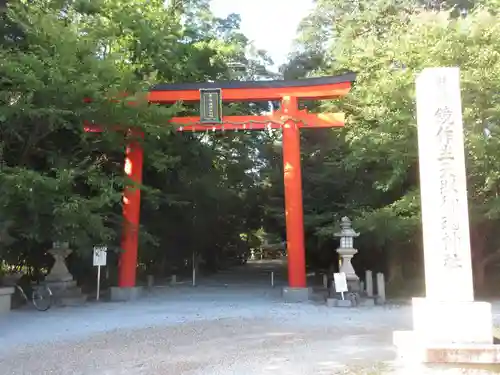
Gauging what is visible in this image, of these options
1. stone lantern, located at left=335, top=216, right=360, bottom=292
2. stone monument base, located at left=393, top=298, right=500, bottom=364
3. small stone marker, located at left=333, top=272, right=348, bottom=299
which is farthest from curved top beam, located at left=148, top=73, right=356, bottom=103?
stone monument base, located at left=393, top=298, right=500, bottom=364

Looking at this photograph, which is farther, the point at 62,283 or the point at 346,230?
the point at 346,230

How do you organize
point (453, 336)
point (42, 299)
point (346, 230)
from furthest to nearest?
point (346, 230)
point (42, 299)
point (453, 336)

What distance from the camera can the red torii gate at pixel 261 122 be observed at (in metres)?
13.5

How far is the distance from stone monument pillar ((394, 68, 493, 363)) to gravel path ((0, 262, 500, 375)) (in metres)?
0.40

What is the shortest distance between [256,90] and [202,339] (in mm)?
8390

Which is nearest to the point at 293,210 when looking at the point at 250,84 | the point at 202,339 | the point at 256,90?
the point at 256,90

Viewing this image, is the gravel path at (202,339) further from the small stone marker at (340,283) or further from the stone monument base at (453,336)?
the small stone marker at (340,283)

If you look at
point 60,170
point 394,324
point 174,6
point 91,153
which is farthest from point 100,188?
point 174,6

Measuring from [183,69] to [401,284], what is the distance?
37.2 ft

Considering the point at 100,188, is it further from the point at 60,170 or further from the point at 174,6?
the point at 174,6

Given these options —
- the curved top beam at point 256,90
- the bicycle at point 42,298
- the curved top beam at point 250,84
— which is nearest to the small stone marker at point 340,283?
the curved top beam at point 256,90

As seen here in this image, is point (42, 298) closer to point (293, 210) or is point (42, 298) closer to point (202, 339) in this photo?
point (202, 339)

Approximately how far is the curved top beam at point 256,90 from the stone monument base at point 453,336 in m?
9.19

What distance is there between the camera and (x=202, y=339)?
7.63 metres
